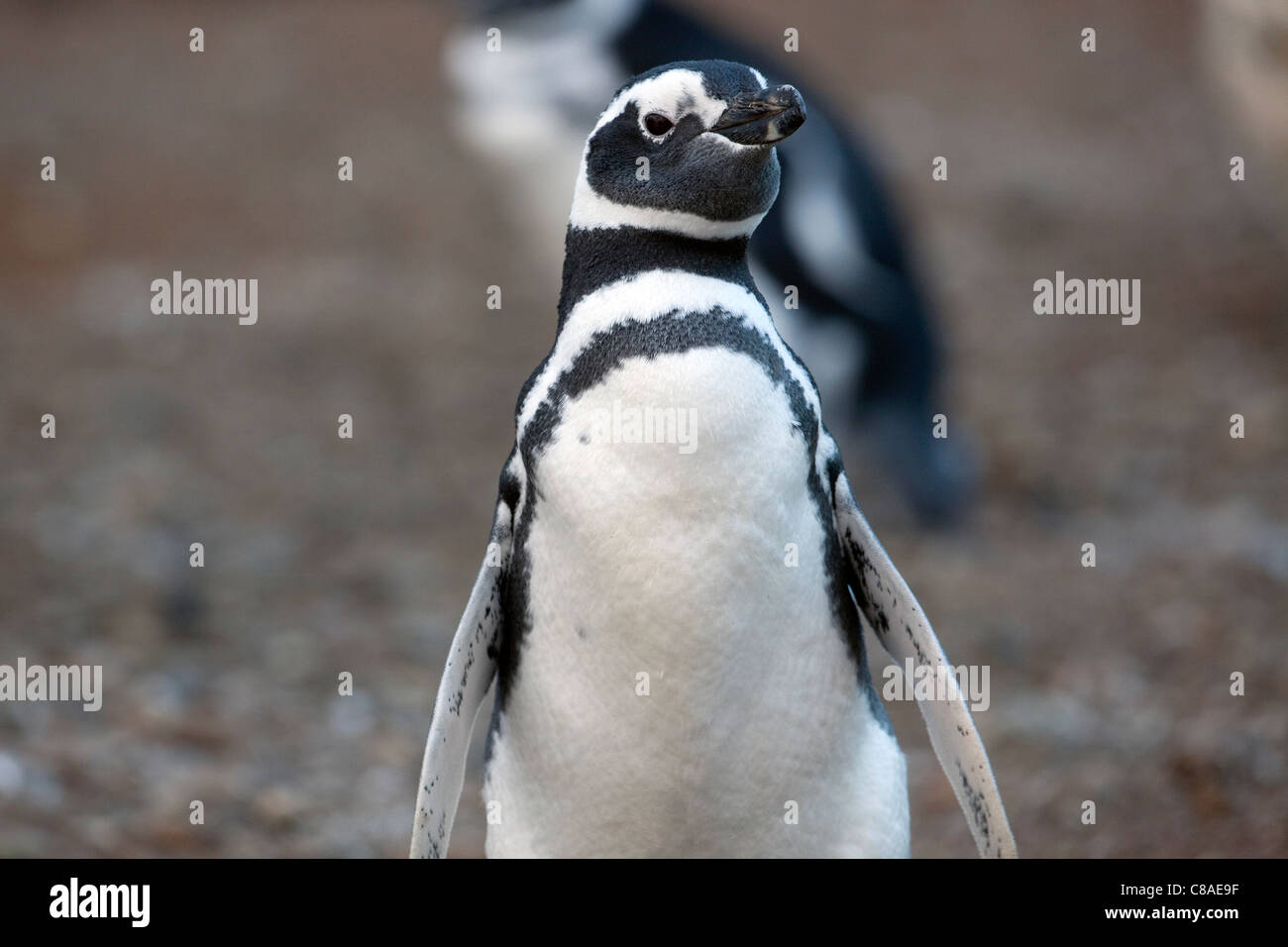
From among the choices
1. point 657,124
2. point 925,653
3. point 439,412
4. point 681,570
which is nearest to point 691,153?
point 657,124

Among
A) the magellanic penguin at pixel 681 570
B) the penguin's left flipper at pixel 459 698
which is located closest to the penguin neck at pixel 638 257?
the magellanic penguin at pixel 681 570

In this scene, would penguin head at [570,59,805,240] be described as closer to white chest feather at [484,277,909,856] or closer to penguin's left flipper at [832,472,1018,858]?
white chest feather at [484,277,909,856]

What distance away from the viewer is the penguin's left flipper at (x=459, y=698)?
7.08 feet

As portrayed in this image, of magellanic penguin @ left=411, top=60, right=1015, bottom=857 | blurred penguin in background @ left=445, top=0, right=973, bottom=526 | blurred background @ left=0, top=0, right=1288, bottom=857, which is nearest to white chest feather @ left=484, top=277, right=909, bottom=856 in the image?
magellanic penguin @ left=411, top=60, right=1015, bottom=857

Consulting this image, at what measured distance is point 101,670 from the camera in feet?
12.8

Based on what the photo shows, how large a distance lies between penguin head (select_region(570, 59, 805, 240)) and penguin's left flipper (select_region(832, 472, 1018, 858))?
44cm

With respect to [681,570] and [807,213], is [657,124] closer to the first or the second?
[681,570]

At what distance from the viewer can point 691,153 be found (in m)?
2.01

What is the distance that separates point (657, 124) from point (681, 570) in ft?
1.91

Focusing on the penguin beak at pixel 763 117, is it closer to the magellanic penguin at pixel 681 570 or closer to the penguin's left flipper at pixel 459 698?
the magellanic penguin at pixel 681 570
